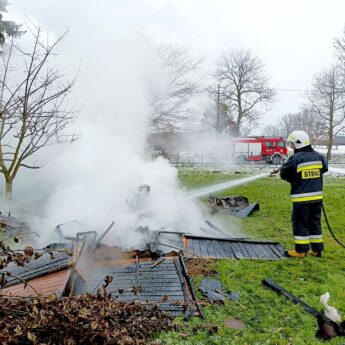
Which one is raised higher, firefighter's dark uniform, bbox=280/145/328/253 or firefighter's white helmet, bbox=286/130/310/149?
firefighter's white helmet, bbox=286/130/310/149

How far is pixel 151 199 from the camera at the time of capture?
7719 millimetres

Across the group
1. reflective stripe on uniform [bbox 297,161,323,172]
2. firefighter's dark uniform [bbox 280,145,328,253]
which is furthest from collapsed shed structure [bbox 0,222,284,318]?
reflective stripe on uniform [bbox 297,161,323,172]

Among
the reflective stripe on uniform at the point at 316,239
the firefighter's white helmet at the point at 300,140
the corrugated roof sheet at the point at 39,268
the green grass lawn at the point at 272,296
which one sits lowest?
the green grass lawn at the point at 272,296

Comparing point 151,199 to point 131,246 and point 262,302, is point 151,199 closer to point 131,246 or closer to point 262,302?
point 131,246

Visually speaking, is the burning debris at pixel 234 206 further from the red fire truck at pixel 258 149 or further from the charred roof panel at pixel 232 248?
the red fire truck at pixel 258 149

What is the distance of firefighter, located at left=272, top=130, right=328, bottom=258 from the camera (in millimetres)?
5441

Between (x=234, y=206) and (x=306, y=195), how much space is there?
3820 millimetres

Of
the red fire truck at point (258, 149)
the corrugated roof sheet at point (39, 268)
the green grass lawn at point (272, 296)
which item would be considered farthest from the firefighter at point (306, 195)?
the red fire truck at point (258, 149)

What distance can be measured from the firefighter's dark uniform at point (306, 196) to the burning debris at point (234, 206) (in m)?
3.04

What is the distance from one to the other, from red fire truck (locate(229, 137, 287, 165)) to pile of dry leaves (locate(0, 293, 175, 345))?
91.4 feet

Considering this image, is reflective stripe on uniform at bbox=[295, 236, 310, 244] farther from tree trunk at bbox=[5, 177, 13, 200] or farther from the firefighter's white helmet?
tree trunk at bbox=[5, 177, 13, 200]

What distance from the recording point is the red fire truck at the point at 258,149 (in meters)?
30.4

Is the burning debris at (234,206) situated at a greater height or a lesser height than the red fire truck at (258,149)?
lesser

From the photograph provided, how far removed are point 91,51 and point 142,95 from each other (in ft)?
5.98
